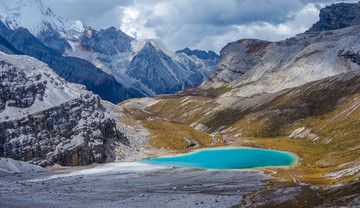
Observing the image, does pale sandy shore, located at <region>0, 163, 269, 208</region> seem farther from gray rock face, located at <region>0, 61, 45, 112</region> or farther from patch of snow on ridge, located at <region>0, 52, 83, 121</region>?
gray rock face, located at <region>0, 61, 45, 112</region>

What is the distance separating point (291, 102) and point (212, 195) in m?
147

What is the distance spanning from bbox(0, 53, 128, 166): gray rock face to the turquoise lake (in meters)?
18.7

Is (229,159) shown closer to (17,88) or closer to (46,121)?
(46,121)

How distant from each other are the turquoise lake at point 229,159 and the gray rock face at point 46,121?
18.7 meters

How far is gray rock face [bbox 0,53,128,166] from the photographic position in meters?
88.2

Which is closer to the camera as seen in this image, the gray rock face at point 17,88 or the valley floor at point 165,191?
the valley floor at point 165,191

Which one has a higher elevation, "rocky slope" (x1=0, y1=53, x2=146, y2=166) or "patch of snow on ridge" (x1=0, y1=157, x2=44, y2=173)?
"rocky slope" (x1=0, y1=53, x2=146, y2=166)

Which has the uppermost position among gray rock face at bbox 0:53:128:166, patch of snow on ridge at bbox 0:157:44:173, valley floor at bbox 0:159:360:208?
gray rock face at bbox 0:53:128:166

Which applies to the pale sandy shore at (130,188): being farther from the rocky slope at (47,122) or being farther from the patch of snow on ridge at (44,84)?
the patch of snow on ridge at (44,84)

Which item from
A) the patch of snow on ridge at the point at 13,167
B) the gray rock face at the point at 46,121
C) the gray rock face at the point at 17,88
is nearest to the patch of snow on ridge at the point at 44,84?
the gray rock face at the point at 46,121

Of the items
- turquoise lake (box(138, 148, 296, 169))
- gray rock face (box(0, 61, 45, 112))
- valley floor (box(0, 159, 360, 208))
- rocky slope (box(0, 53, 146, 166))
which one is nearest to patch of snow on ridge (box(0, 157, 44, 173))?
valley floor (box(0, 159, 360, 208))

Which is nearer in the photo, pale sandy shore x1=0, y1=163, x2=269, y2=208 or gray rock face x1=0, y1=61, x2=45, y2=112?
pale sandy shore x1=0, y1=163, x2=269, y2=208

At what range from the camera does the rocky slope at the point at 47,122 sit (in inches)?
3477

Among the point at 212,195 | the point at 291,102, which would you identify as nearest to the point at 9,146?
the point at 212,195
